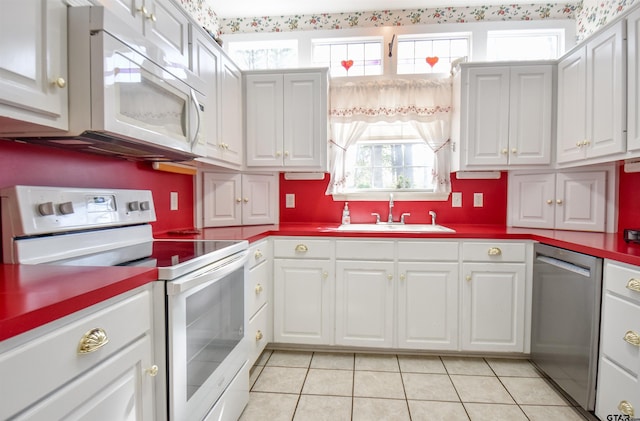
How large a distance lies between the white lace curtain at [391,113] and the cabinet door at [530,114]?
0.46 metres

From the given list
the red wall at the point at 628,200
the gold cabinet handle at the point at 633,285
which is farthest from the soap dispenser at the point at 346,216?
the red wall at the point at 628,200

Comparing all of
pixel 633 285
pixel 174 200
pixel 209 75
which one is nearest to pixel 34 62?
pixel 209 75

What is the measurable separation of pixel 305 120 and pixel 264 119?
1.07 ft

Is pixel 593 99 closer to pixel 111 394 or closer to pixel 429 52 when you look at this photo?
pixel 429 52

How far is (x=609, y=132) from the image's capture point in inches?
74.9

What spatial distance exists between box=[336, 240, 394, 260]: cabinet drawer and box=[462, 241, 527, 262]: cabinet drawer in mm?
509

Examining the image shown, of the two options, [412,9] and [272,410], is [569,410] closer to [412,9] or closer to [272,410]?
[272,410]

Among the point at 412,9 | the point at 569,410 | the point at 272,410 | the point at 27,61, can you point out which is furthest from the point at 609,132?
the point at 27,61

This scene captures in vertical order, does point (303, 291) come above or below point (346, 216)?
below

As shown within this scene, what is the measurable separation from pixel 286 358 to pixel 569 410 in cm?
165

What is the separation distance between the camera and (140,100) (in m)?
1.25

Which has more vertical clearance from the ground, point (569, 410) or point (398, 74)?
point (398, 74)

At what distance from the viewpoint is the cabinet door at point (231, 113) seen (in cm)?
228

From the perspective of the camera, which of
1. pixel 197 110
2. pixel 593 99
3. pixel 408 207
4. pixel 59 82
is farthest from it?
pixel 408 207
